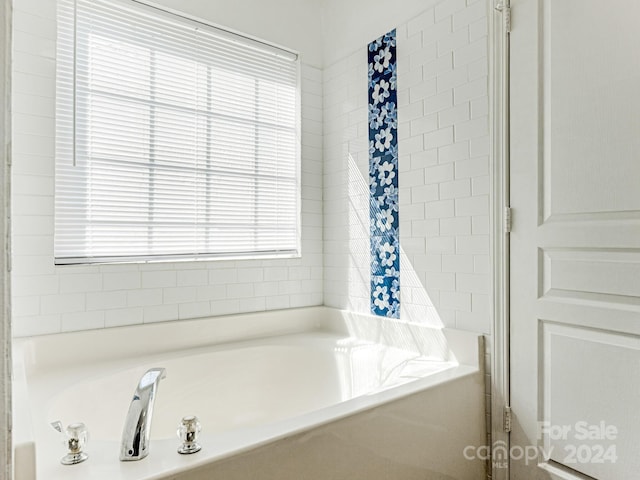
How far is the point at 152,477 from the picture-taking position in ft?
3.34

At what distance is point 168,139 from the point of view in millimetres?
2301

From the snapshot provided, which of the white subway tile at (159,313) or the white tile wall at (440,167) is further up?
the white tile wall at (440,167)

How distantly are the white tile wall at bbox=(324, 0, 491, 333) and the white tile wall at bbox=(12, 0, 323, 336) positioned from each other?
0.96 m

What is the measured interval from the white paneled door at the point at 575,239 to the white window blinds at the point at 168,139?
1.43m

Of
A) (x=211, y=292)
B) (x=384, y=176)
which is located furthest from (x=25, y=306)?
(x=384, y=176)

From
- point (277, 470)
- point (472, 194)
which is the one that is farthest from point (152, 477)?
point (472, 194)

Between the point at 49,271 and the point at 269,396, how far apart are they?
1231 millimetres

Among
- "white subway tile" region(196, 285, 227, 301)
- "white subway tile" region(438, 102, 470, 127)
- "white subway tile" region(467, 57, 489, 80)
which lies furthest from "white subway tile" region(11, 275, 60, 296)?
"white subway tile" region(467, 57, 489, 80)

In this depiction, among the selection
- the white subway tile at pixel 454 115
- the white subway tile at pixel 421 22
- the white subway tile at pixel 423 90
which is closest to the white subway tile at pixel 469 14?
the white subway tile at pixel 421 22

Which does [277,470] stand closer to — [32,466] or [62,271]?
[32,466]

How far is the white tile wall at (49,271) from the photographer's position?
1874 millimetres

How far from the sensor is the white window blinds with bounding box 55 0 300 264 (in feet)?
6.68

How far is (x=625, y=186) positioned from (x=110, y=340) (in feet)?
7.39

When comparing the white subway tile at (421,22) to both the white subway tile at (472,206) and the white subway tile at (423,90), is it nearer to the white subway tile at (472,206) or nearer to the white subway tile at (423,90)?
the white subway tile at (423,90)
